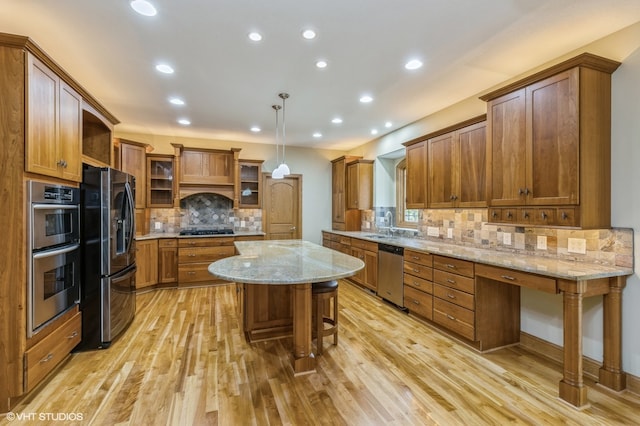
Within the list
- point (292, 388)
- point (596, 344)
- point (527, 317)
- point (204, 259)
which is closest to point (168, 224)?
point (204, 259)

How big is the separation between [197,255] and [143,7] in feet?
12.6

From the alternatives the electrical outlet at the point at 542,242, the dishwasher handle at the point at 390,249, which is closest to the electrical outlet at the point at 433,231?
the dishwasher handle at the point at 390,249

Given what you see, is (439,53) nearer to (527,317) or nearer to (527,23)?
(527,23)

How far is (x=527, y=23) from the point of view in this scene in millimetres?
2176

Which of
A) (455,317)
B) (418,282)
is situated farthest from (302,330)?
(418,282)

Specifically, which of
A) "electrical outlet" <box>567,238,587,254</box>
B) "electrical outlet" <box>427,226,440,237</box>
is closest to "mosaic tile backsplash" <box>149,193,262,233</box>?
"electrical outlet" <box>427,226,440,237</box>

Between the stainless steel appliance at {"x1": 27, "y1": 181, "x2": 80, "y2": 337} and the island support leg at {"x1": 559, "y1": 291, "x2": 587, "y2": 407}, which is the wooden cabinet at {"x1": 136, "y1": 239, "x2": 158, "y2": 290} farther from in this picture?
the island support leg at {"x1": 559, "y1": 291, "x2": 587, "y2": 407}

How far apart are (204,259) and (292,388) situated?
3453mm

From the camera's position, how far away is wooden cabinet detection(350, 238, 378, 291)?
447 centimetres

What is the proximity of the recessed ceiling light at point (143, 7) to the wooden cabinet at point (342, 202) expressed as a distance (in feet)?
14.2

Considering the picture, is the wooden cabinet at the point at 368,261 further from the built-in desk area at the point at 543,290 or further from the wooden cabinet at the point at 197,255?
the wooden cabinet at the point at 197,255

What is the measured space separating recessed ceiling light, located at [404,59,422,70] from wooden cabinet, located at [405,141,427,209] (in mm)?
1309

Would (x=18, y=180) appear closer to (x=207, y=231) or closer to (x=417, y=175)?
(x=207, y=231)

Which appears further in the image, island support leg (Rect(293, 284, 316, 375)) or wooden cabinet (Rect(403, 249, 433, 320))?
wooden cabinet (Rect(403, 249, 433, 320))
